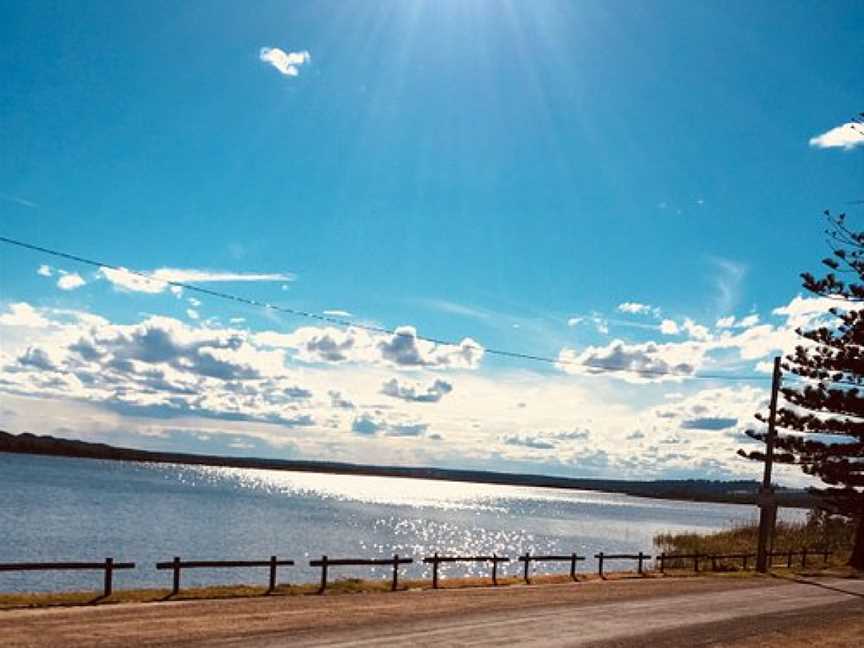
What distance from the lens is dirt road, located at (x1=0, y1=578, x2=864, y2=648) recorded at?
18.8 meters

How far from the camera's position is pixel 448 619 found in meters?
23.2

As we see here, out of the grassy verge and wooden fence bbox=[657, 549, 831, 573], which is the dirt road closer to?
the grassy verge

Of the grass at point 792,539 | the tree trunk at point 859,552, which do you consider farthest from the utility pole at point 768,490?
the grass at point 792,539

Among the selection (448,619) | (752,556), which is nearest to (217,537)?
(752,556)

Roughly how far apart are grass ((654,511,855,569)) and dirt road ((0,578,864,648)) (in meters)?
32.2

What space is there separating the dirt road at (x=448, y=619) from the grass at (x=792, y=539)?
1269 inches

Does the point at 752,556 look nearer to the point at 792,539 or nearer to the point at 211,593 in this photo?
the point at 792,539

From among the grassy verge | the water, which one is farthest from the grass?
the grassy verge

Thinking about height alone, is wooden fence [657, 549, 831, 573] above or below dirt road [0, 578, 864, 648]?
below

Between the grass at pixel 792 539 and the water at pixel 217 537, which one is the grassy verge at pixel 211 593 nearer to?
the water at pixel 217 537

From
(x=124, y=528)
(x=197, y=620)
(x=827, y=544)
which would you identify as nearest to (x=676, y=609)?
(x=197, y=620)

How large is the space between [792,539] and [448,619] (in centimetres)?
5289

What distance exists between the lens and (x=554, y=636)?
21.0 metres

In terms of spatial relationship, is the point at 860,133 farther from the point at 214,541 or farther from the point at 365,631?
the point at 214,541
